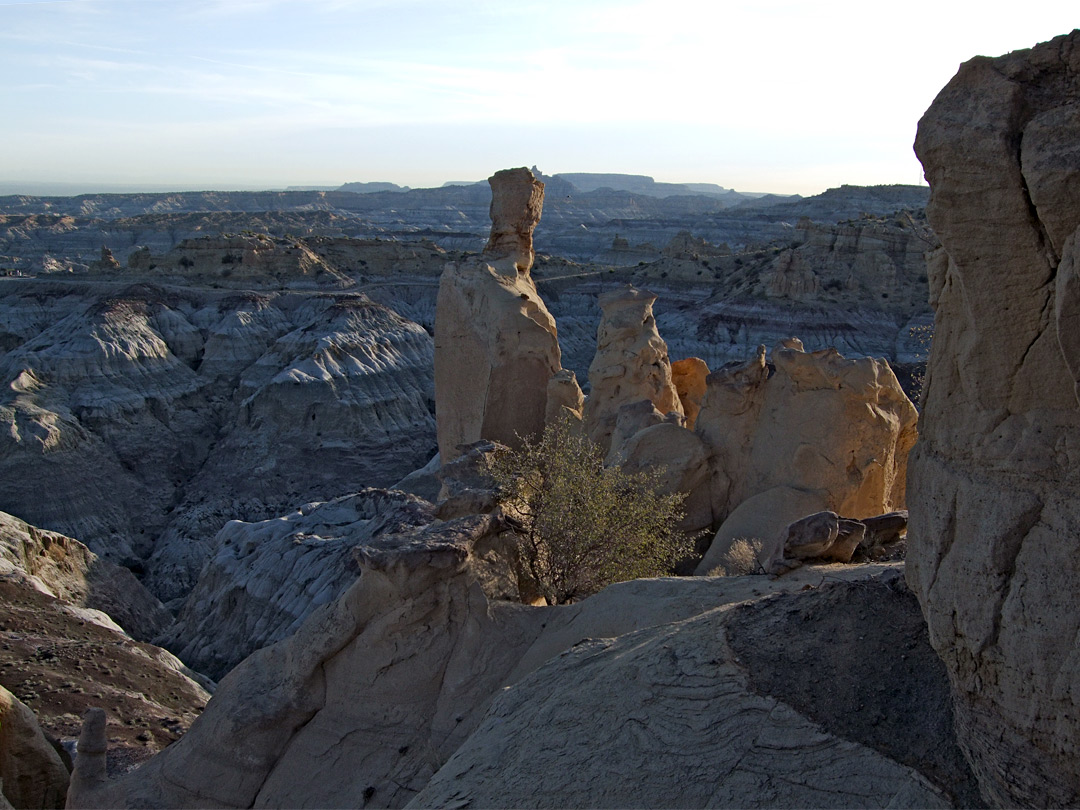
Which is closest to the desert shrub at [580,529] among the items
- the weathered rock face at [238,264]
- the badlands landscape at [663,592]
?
the badlands landscape at [663,592]

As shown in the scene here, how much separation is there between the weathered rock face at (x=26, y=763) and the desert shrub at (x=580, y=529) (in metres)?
5.17

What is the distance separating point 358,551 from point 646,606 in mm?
2559

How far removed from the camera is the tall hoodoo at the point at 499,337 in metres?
14.6

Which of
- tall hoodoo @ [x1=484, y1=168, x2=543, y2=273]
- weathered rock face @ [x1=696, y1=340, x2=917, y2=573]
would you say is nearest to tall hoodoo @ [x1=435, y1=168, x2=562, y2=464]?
tall hoodoo @ [x1=484, y1=168, x2=543, y2=273]

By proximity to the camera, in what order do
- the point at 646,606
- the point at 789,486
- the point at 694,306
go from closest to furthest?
1. the point at 646,606
2. the point at 789,486
3. the point at 694,306

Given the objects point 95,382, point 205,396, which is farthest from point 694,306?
point 95,382

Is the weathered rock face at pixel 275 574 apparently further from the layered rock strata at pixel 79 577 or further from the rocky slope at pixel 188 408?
the rocky slope at pixel 188 408

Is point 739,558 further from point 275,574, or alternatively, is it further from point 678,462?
point 275,574

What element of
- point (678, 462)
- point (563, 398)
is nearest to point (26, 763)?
point (678, 462)

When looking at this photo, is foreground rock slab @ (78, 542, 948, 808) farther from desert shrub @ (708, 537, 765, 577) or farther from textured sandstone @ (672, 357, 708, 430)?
textured sandstone @ (672, 357, 708, 430)

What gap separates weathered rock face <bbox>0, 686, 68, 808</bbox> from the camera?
27.9 feet

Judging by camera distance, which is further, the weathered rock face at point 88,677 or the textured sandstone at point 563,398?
the textured sandstone at point 563,398

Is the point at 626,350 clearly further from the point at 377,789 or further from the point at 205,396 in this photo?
the point at 205,396

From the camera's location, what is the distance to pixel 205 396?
40.1m
